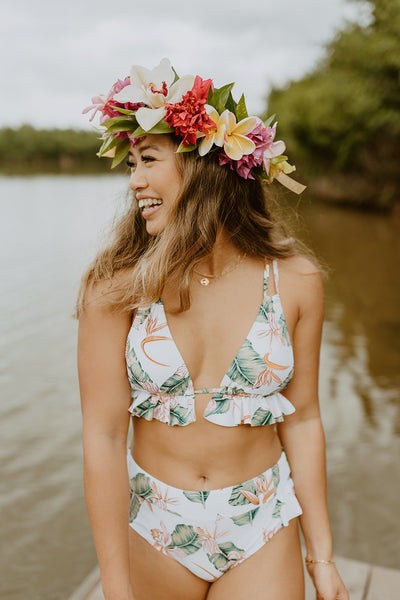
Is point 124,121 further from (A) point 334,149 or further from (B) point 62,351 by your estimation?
(A) point 334,149

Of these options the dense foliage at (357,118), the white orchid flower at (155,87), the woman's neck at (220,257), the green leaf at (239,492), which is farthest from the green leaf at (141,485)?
the dense foliage at (357,118)

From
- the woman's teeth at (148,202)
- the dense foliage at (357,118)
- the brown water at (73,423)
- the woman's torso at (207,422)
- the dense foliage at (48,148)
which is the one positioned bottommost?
the brown water at (73,423)

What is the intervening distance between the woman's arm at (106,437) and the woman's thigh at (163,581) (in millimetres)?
109

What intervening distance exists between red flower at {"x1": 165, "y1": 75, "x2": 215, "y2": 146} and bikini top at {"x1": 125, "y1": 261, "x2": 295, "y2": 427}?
1.44 feet

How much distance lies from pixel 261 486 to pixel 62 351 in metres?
4.70

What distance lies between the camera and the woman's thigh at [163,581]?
1.49 meters

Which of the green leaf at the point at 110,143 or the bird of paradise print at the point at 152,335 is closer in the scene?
the bird of paradise print at the point at 152,335

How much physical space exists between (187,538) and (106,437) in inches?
13.3

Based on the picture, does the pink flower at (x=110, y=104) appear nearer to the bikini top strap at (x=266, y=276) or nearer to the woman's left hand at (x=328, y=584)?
the bikini top strap at (x=266, y=276)

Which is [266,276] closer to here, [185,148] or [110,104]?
[185,148]

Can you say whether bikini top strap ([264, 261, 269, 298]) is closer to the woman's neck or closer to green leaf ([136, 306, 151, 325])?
the woman's neck

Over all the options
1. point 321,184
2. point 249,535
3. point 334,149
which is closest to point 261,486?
point 249,535

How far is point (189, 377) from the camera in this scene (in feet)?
4.76

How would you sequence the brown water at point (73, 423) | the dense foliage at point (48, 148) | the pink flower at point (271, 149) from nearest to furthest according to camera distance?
the pink flower at point (271, 149) < the brown water at point (73, 423) < the dense foliage at point (48, 148)
